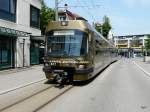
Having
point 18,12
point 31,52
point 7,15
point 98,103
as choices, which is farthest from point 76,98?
point 31,52

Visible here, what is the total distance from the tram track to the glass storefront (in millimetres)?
13771

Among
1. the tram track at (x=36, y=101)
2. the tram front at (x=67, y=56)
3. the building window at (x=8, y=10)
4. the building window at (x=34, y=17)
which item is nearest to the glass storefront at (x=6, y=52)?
the building window at (x=8, y=10)

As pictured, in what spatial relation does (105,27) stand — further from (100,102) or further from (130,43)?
(130,43)

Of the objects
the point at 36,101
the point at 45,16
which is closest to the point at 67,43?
the point at 36,101

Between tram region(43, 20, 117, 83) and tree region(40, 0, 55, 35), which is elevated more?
tree region(40, 0, 55, 35)

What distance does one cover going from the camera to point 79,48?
632 inches

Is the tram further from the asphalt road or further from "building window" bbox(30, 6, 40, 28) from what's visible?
"building window" bbox(30, 6, 40, 28)

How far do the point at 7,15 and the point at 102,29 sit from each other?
59462mm

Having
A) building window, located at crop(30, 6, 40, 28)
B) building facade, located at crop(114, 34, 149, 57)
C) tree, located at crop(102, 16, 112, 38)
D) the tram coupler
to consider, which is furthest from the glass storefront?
building facade, located at crop(114, 34, 149, 57)

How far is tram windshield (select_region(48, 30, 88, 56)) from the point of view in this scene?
632 inches

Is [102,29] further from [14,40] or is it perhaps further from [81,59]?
[81,59]

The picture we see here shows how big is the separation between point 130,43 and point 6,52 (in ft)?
481

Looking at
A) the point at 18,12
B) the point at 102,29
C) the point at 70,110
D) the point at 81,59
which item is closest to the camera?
the point at 70,110

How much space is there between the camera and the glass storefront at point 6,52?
90.6 feet
